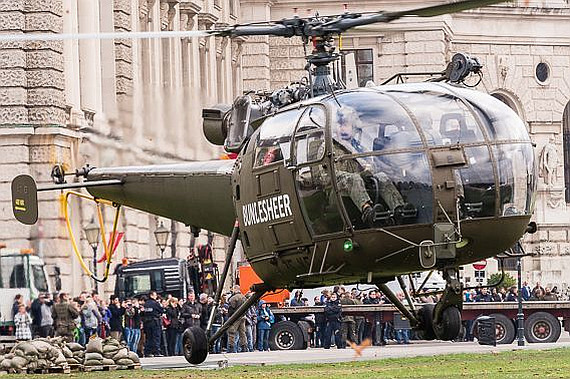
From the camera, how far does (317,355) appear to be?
42344mm

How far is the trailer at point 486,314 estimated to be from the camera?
159 feet

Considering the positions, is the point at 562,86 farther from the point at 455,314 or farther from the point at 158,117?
the point at 455,314

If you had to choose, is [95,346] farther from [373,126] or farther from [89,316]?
[373,126]

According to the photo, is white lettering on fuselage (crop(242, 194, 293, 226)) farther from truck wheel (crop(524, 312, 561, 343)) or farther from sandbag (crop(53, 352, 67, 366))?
truck wheel (crop(524, 312, 561, 343))

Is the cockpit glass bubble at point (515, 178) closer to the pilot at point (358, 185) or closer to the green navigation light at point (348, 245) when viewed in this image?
the pilot at point (358, 185)

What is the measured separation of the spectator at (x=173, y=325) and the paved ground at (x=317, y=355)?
1.68m

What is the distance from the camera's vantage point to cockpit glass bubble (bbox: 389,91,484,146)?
23.2 meters

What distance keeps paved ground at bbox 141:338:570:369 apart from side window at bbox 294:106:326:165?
38.3ft

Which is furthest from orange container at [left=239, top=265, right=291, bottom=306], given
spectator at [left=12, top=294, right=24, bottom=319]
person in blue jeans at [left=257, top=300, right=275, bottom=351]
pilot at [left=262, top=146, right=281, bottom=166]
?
pilot at [left=262, top=146, right=281, bottom=166]

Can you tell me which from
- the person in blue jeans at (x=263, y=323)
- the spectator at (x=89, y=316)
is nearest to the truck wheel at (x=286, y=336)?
the person in blue jeans at (x=263, y=323)

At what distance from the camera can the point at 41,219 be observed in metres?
44.9

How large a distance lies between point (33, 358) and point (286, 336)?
51.2ft

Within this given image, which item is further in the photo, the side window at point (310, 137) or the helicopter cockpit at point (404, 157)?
the side window at point (310, 137)

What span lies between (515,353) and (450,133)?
1625 cm
